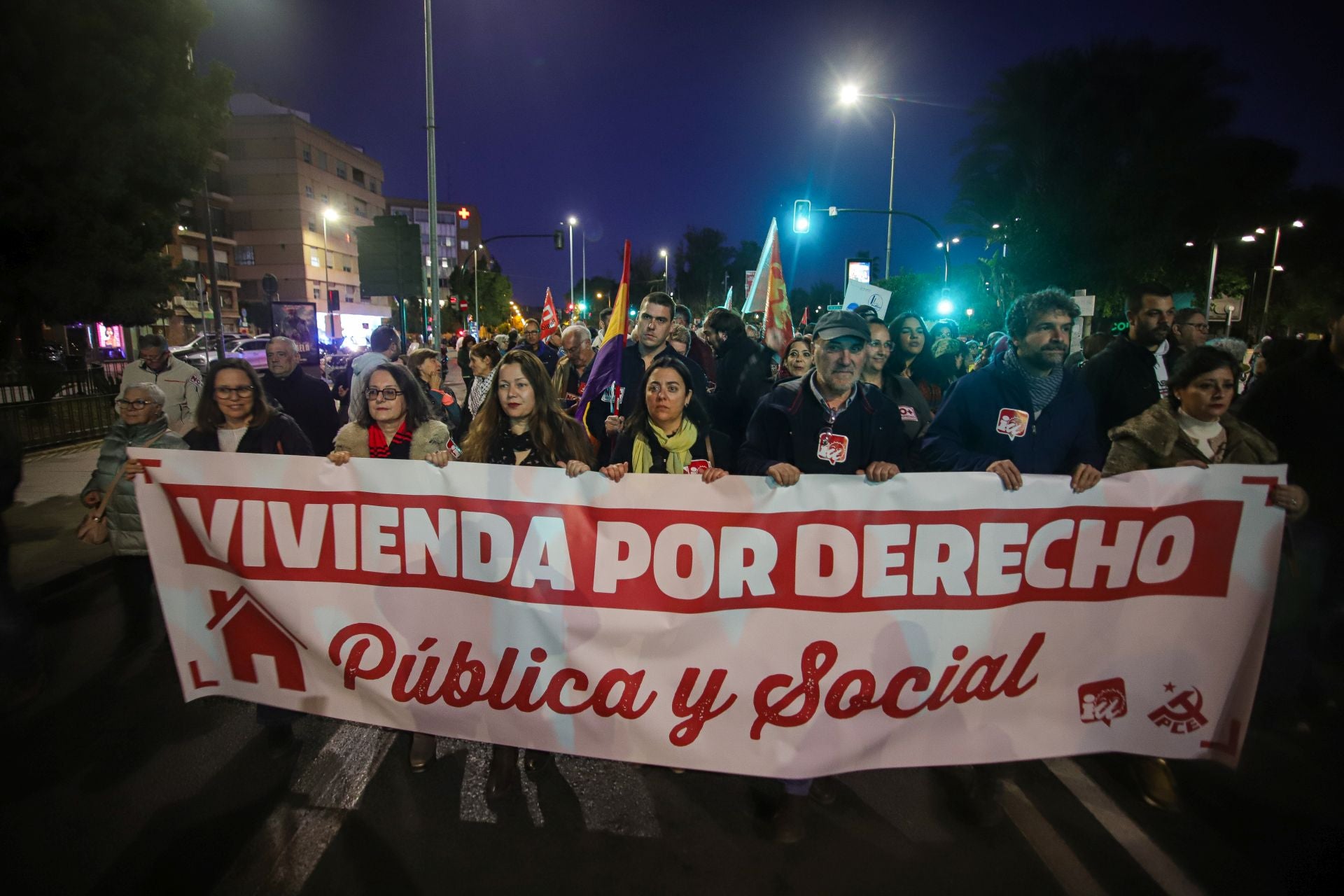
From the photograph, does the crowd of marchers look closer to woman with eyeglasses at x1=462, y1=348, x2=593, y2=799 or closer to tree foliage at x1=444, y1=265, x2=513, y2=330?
woman with eyeglasses at x1=462, y1=348, x2=593, y2=799

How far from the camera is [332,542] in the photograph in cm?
305

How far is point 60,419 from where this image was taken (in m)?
10.3

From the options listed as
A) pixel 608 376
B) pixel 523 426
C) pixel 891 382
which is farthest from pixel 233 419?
pixel 891 382

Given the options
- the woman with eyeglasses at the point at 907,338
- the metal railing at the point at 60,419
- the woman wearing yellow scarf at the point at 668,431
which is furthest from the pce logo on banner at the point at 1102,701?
the metal railing at the point at 60,419

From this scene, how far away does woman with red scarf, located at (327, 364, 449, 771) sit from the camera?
3.60 meters

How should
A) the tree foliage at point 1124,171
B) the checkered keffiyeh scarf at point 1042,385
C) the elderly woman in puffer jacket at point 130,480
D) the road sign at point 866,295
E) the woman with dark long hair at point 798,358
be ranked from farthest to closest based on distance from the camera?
1. the tree foliage at point 1124,171
2. the road sign at point 866,295
3. the woman with dark long hair at point 798,358
4. the elderly woman in puffer jacket at point 130,480
5. the checkered keffiyeh scarf at point 1042,385

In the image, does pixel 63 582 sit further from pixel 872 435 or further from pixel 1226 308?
pixel 1226 308

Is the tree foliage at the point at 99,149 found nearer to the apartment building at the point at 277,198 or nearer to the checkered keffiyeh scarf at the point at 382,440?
the checkered keffiyeh scarf at the point at 382,440

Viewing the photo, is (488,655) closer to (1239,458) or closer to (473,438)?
(473,438)

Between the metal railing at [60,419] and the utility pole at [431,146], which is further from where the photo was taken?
the utility pole at [431,146]

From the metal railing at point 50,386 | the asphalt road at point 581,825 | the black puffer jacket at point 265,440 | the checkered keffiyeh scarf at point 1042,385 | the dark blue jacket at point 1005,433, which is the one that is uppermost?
the checkered keffiyeh scarf at point 1042,385

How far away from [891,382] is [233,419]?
405 cm

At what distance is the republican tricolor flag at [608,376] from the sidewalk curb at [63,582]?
330 centimetres

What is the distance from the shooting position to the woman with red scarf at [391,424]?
3.60m
